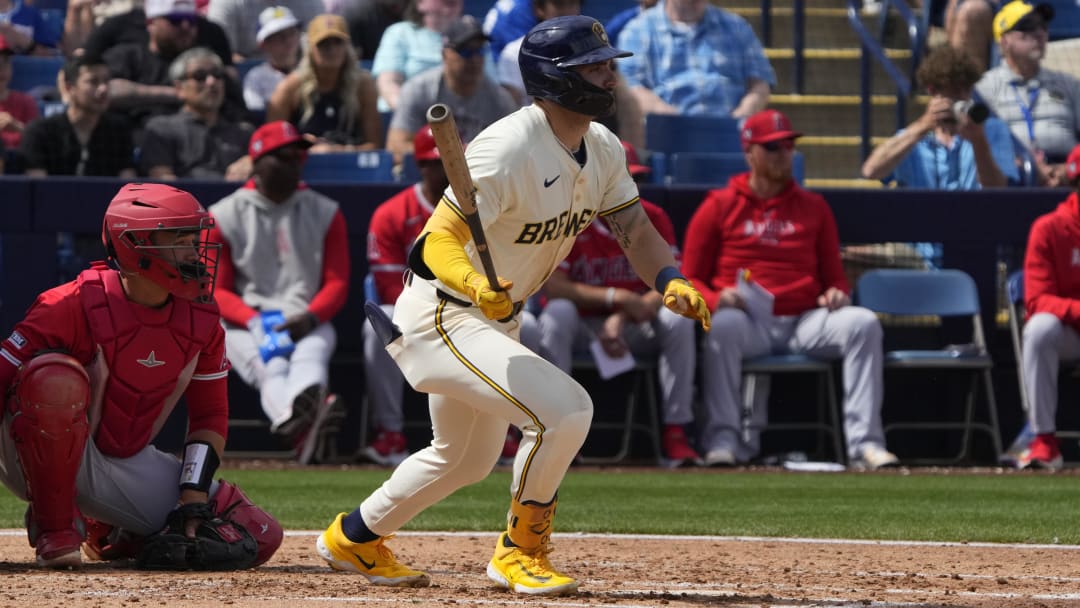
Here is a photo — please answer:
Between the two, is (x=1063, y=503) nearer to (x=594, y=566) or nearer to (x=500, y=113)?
(x=594, y=566)

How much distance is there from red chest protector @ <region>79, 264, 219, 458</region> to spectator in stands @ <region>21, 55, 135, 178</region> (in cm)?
499

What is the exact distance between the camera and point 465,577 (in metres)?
5.39

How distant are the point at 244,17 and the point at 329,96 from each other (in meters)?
1.91

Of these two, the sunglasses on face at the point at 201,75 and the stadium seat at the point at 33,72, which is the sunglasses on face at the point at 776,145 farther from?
the stadium seat at the point at 33,72

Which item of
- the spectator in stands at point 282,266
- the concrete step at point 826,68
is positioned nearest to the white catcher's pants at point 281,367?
the spectator in stands at point 282,266

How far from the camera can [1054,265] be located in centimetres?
969

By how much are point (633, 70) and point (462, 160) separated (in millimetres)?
7445

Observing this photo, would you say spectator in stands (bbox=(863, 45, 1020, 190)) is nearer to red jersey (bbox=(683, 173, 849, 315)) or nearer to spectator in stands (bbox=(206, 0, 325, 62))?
red jersey (bbox=(683, 173, 849, 315))

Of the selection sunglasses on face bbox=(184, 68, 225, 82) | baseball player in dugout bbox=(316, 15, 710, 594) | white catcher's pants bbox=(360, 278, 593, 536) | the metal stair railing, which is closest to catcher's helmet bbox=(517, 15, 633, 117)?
baseball player in dugout bbox=(316, 15, 710, 594)

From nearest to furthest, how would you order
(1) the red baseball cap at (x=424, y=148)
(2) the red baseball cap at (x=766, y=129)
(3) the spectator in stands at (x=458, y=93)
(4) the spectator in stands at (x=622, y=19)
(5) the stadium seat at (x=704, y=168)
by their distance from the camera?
(1) the red baseball cap at (x=424, y=148)
(2) the red baseball cap at (x=766, y=129)
(3) the spectator in stands at (x=458, y=93)
(5) the stadium seat at (x=704, y=168)
(4) the spectator in stands at (x=622, y=19)

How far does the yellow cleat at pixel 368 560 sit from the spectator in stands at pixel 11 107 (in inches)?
255

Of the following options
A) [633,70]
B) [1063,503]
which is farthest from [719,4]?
[1063,503]

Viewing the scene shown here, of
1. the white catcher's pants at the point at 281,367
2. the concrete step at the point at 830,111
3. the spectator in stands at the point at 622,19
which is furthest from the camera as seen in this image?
the concrete step at the point at 830,111

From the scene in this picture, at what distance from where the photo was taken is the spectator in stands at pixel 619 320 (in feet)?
31.1
